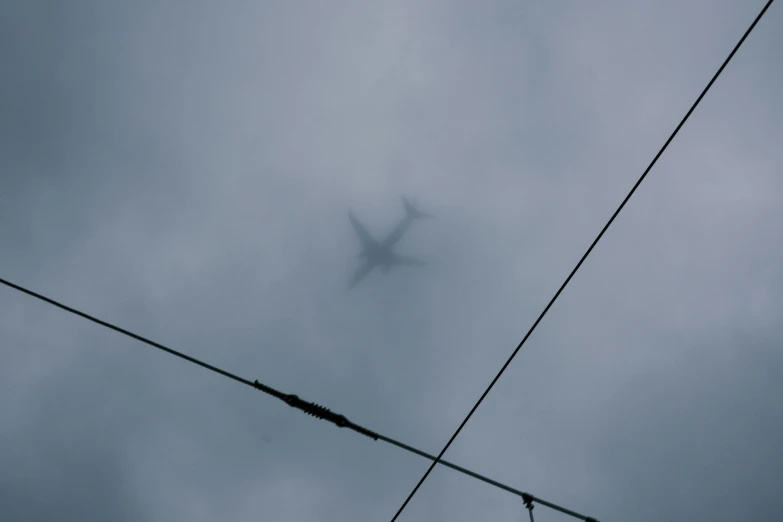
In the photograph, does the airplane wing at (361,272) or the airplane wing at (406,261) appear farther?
the airplane wing at (406,261)

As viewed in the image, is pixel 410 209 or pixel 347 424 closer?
pixel 347 424

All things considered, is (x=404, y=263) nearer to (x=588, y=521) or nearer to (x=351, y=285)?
(x=351, y=285)

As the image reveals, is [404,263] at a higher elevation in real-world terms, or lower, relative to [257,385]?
lower

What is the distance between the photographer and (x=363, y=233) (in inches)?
2537

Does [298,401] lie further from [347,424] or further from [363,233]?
[363,233]

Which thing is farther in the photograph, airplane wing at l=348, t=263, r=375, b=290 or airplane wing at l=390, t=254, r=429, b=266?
airplane wing at l=390, t=254, r=429, b=266

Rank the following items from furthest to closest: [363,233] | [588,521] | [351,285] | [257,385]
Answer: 1. [351,285]
2. [363,233]
3. [588,521]
4. [257,385]

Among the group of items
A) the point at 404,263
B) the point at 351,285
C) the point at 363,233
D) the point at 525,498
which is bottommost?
the point at 351,285

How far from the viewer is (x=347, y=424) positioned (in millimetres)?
7848

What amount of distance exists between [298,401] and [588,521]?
14.4 feet

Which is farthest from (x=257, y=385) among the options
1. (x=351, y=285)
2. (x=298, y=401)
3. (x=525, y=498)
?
(x=351, y=285)

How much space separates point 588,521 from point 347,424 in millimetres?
3673

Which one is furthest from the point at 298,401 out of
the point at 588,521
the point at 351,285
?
the point at 351,285

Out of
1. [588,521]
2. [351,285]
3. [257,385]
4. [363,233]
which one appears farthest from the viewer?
[351,285]
